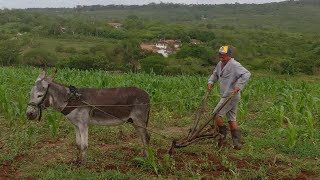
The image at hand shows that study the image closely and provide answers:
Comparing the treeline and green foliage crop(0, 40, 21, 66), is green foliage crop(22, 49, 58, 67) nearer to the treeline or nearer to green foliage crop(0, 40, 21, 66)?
the treeline

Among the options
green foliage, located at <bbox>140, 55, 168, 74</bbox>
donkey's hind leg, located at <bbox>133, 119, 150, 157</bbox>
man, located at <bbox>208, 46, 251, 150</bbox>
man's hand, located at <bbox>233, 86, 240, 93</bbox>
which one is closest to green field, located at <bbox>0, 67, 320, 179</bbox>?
donkey's hind leg, located at <bbox>133, 119, 150, 157</bbox>

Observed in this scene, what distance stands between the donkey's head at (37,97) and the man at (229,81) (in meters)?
3.17

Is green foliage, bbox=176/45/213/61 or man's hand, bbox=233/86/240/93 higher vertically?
man's hand, bbox=233/86/240/93

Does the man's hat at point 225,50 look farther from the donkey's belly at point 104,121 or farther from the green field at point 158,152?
the donkey's belly at point 104,121

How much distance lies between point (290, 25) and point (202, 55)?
267 ft

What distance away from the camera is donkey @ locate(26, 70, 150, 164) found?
274 inches

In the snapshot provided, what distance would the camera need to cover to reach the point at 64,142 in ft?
28.7

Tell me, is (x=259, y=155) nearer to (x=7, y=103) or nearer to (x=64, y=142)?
(x=64, y=142)

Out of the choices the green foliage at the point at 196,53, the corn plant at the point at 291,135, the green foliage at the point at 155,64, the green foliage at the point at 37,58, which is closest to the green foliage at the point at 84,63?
the green foliage at the point at 155,64

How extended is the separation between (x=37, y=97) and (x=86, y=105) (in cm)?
85

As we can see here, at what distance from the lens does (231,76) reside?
782cm

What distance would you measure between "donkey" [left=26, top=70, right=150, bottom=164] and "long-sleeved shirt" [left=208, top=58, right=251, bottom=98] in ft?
5.35

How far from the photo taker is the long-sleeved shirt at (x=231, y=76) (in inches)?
300

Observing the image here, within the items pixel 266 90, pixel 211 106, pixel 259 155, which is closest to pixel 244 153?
pixel 259 155
